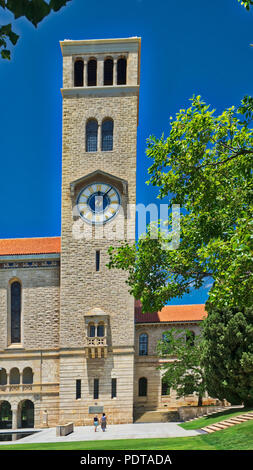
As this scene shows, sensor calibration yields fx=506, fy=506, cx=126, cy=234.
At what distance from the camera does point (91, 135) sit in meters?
39.1

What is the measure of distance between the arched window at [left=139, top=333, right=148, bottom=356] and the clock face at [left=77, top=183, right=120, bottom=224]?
13.3 meters

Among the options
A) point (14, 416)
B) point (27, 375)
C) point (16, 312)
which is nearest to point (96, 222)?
point (16, 312)

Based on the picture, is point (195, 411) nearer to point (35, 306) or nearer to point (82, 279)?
point (82, 279)

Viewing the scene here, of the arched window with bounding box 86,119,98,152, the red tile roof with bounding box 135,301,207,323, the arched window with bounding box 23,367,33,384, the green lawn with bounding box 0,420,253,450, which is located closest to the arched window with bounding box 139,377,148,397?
the red tile roof with bounding box 135,301,207,323

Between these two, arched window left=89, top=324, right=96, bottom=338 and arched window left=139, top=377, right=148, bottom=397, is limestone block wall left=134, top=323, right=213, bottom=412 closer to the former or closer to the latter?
arched window left=139, top=377, right=148, bottom=397

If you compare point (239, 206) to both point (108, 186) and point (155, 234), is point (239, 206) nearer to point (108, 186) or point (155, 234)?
point (155, 234)

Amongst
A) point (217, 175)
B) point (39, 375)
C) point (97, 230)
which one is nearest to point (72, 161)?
point (97, 230)

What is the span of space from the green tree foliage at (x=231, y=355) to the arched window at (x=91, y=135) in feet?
53.9

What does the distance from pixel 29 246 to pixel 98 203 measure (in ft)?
22.5

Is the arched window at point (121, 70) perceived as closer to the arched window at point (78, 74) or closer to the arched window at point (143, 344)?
the arched window at point (78, 74)

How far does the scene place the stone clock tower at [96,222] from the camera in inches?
1387

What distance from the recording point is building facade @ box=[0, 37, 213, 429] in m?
35.3

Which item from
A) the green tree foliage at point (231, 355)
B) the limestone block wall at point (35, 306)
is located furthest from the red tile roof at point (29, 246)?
the green tree foliage at point (231, 355)

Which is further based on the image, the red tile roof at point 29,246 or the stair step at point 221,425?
the red tile roof at point 29,246
